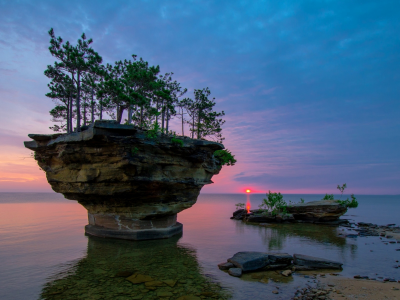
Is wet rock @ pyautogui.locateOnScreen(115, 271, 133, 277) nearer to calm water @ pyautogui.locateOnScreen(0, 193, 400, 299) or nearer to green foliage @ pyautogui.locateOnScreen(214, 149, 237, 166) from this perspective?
calm water @ pyautogui.locateOnScreen(0, 193, 400, 299)

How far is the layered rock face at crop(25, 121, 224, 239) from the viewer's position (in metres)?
16.8

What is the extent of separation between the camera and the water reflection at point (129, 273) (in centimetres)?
980

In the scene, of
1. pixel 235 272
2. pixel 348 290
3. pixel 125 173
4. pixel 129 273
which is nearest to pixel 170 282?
pixel 129 273

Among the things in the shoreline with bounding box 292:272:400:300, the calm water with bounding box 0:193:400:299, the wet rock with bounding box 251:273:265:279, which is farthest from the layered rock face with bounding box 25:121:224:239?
the shoreline with bounding box 292:272:400:300

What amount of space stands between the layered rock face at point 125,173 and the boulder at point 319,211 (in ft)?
67.5

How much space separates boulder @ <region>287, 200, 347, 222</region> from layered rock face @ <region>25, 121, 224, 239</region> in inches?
810

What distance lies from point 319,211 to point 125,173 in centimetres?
2950

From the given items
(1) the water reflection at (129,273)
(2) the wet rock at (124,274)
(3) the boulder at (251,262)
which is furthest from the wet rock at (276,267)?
(2) the wet rock at (124,274)

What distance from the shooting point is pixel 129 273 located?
12.1 meters

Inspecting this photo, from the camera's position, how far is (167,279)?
1137 centimetres

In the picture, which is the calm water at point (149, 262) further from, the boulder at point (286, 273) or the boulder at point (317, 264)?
the boulder at point (317, 264)

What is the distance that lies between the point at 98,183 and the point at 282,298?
605 inches

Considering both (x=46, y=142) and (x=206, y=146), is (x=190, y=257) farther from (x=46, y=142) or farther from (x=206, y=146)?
(x=46, y=142)

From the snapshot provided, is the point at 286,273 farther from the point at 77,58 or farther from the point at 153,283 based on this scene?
the point at 77,58
